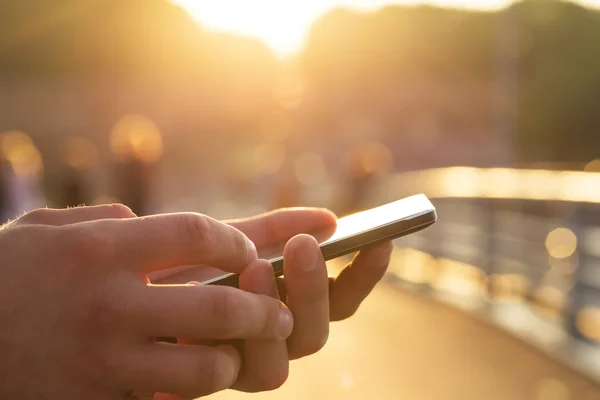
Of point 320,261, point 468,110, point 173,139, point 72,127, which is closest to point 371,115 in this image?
point 468,110

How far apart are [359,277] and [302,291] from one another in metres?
0.34

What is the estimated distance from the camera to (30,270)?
1.31 m

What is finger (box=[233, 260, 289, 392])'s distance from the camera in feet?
4.91

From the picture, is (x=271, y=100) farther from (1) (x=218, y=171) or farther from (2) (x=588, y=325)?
(2) (x=588, y=325)

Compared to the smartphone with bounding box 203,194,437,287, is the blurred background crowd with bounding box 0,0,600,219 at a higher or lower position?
lower

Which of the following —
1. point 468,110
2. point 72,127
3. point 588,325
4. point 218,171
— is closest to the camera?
point 588,325

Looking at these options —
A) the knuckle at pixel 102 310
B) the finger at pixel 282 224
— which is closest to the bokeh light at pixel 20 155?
the finger at pixel 282 224

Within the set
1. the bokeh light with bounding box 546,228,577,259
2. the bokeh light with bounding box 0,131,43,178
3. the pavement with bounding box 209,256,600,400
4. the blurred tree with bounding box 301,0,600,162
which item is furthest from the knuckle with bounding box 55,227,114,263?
the blurred tree with bounding box 301,0,600,162

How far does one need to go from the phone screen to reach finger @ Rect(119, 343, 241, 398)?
355 millimetres

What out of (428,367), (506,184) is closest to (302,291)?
(428,367)

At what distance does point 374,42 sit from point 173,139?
991 inches

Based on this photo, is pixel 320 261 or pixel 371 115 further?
pixel 371 115

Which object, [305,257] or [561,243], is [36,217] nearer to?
[305,257]

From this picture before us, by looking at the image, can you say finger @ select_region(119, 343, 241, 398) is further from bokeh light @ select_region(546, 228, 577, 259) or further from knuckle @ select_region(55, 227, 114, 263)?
bokeh light @ select_region(546, 228, 577, 259)
